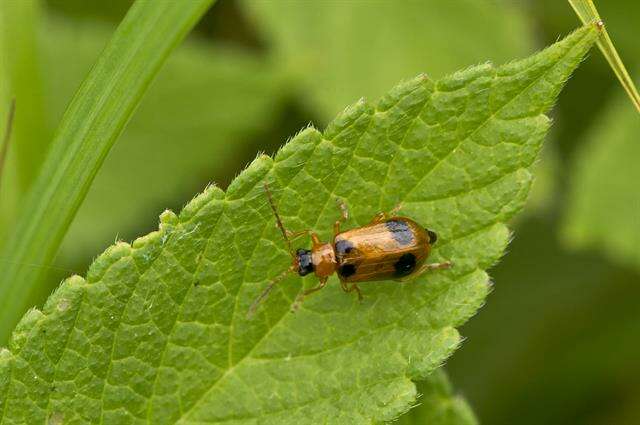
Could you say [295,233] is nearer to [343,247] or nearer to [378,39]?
[343,247]

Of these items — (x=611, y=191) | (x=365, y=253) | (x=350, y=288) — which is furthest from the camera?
(x=611, y=191)

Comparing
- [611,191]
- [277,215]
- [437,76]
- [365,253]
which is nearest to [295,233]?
[277,215]

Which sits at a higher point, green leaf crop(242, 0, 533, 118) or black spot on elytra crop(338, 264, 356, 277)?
green leaf crop(242, 0, 533, 118)

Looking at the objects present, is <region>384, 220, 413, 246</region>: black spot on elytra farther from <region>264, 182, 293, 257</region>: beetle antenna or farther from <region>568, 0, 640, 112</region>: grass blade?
<region>568, 0, 640, 112</region>: grass blade

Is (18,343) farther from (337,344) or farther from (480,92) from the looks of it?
(480,92)

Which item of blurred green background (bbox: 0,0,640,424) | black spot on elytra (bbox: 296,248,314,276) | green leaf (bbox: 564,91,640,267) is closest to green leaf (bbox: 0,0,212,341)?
black spot on elytra (bbox: 296,248,314,276)

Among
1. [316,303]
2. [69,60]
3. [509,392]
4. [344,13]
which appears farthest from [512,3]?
[316,303]
